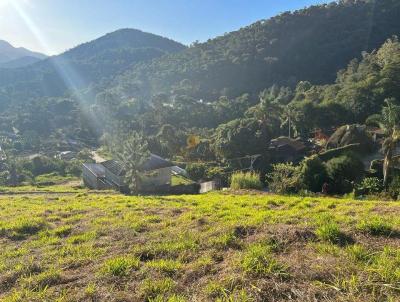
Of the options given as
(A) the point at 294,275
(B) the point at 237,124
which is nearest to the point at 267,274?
(A) the point at 294,275

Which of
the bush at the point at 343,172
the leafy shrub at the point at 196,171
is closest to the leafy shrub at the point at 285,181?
the bush at the point at 343,172

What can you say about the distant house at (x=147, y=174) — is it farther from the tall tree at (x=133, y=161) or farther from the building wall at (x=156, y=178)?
the tall tree at (x=133, y=161)

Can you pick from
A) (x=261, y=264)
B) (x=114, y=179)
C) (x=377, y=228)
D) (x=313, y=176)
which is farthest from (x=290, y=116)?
(x=261, y=264)

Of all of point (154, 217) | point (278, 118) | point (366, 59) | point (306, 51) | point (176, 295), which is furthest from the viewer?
point (306, 51)

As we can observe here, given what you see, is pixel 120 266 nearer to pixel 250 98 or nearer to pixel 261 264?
pixel 261 264

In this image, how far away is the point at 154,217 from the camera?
12344 millimetres

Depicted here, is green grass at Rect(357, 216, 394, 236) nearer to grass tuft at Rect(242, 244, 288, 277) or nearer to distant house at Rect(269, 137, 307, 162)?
grass tuft at Rect(242, 244, 288, 277)

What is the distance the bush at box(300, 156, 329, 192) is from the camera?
111 feet

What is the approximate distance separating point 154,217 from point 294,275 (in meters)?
6.78

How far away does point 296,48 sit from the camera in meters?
129

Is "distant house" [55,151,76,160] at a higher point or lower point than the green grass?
lower

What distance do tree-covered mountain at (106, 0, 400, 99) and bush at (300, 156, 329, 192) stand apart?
86995 millimetres

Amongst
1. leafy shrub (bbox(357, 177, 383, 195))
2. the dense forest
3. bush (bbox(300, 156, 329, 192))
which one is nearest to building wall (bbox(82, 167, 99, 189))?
the dense forest

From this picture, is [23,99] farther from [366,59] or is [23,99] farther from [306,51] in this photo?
[366,59]
